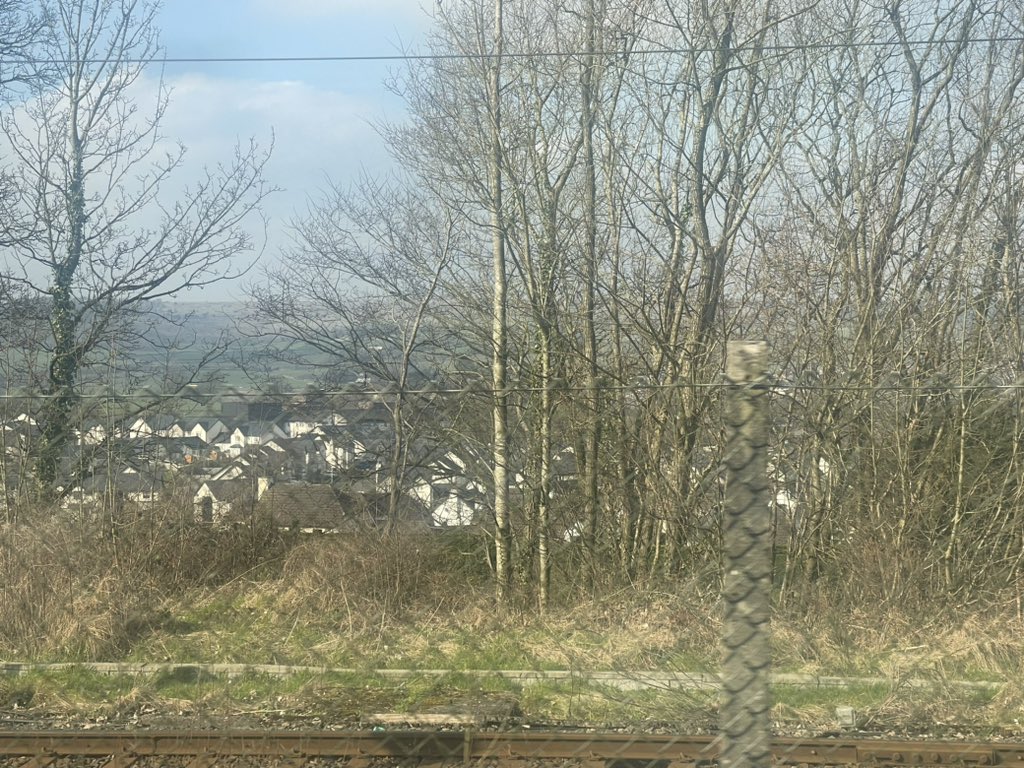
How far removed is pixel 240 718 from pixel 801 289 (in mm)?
5881

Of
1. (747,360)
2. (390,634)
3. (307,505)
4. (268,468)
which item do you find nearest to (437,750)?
(390,634)

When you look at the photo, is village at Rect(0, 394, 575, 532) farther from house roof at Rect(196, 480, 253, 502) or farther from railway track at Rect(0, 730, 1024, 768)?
railway track at Rect(0, 730, 1024, 768)

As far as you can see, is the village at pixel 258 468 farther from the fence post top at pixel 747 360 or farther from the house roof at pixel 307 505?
the fence post top at pixel 747 360

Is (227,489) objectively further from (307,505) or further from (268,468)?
(307,505)

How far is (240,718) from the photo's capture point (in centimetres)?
515

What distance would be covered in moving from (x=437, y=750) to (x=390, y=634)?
210cm

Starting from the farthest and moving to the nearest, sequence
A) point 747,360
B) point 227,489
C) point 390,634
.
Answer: point 227,489, point 390,634, point 747,360

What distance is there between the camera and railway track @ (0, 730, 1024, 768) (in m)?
4.58

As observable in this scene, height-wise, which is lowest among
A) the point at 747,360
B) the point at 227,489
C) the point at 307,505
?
the point at 307,505

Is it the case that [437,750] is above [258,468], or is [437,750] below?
below

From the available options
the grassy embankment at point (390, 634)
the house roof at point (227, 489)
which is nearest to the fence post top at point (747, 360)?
the grassy embankment at point (390, 634)

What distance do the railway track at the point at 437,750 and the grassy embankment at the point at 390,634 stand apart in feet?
1.42

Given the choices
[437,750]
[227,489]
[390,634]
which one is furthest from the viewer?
[227,489]

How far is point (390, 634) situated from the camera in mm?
6727
